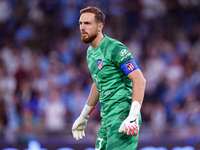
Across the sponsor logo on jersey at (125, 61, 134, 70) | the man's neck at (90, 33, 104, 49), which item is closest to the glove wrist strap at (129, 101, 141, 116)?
the sponsor logo on jersey at (125, 61, 134, 70)

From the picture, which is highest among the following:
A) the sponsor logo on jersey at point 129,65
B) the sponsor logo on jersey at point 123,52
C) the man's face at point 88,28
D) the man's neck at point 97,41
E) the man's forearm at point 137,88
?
the man's face at point 88,28

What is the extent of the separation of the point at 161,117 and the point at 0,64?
4251mm

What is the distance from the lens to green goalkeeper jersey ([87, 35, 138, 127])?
460cm

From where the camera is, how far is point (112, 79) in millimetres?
4688

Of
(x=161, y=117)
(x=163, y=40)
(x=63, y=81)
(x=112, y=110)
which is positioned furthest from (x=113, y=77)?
(x=163, y=40)

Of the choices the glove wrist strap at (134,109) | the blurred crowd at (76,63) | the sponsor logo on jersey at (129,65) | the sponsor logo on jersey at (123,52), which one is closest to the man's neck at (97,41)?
the sponsor logo on jersey at (123,52)

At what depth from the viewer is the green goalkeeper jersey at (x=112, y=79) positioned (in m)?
4.60

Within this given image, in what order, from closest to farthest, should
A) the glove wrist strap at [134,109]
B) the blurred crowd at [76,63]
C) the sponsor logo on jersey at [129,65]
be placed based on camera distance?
the glove wrist strap at [134,109] → the sponsor logo on jersey at [129,65] → the blurred crowd at [76,63]

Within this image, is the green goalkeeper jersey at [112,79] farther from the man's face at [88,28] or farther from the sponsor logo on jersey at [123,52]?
the man's face at [88,28]

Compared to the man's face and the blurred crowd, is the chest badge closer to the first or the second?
the man's face

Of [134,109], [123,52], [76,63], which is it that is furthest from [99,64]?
[76,63]

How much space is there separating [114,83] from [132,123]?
0.55m

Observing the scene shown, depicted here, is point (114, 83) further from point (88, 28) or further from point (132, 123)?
point (88, 28)

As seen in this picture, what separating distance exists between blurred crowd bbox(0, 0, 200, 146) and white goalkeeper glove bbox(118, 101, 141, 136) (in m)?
4.89
